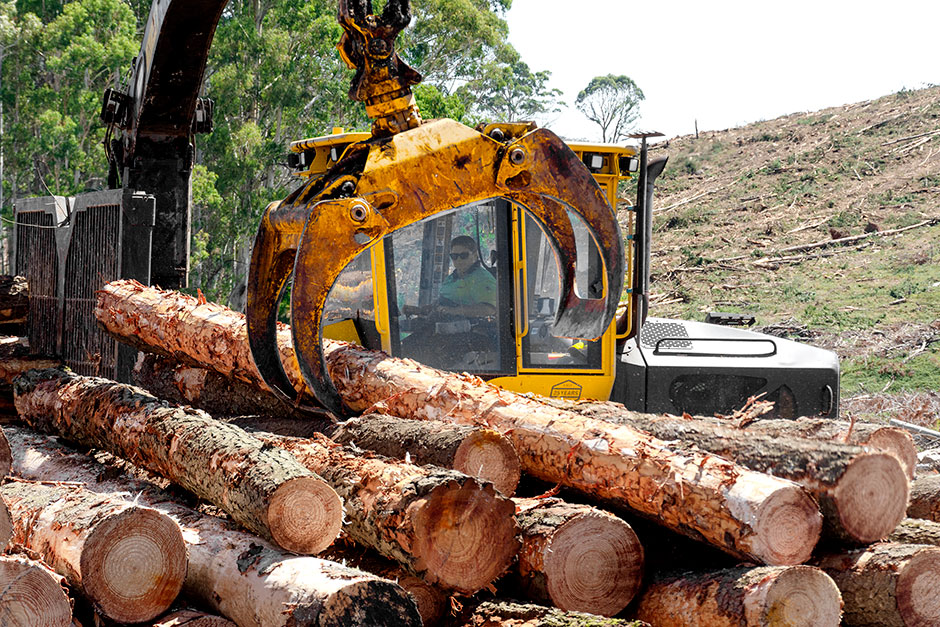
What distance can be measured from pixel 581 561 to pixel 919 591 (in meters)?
1.13

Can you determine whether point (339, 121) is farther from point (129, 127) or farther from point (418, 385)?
point (418, 385)

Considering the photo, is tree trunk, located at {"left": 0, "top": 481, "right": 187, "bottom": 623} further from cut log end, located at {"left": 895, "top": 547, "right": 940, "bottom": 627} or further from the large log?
cut log end, located at {"left": 895, "top": 547, "right": 940, "bottom": 627}

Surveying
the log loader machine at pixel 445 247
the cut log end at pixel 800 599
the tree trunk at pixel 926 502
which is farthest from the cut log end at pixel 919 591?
Result: the log loader machine at pixel 445 247

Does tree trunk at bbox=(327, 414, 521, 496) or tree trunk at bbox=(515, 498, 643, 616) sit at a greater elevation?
tree trunk at bbox=(327, 414, 521, 496)

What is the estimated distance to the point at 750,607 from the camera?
3.04 meters

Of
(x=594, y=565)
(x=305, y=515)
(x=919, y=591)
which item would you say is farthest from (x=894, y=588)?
(x=305, y=515)

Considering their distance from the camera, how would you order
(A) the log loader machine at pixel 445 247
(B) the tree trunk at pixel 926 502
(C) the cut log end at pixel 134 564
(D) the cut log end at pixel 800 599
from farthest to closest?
(B) the tree trunk at pixel 926 502
(A) the log loader machine at pixel 445 247
(C) the cut log end at pixel 134 564
(D) the cut log end at pixel 800 599

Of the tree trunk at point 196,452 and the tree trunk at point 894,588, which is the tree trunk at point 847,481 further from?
the tree trunk at point 196,452

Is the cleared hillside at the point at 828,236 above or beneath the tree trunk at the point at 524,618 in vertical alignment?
above

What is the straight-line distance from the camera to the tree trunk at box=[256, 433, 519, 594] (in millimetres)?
3211

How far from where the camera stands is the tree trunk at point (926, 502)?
4.40 meters

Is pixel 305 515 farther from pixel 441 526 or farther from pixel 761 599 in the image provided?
pixel 761 599

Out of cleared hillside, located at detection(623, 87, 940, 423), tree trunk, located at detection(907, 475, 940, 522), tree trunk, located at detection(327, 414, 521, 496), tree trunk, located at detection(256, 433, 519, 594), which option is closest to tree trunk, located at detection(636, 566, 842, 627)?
tree trunk, located at detection(256, 433, 519, 594)

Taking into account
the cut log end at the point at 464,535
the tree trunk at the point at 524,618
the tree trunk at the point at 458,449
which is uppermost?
the tree trunk at the point at 458,449
